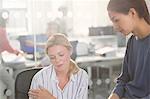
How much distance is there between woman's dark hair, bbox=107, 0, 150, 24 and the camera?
1446 millimetres

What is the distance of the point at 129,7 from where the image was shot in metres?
1.45

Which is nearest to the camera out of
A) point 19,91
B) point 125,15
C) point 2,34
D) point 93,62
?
point 125,15

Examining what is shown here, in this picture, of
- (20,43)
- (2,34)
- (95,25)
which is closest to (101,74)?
(95,25)

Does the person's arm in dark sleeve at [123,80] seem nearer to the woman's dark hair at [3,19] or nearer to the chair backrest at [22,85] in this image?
the chair backrest at [22,85]

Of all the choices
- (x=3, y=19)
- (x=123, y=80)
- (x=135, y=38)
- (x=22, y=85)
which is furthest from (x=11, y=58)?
(x=135, y=38)

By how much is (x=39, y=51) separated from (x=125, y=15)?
5.10 ft

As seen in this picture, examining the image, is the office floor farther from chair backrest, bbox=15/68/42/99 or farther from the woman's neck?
the woman's neck

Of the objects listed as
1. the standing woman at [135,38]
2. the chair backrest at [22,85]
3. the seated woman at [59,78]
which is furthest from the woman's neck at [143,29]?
the chair backrest at [22,85]

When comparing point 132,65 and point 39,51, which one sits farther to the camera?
point 39,51

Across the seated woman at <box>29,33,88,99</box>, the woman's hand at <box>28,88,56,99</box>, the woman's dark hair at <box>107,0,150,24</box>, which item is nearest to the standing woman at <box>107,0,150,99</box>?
the woman's dark hair at <box>107,0,150,24</box>

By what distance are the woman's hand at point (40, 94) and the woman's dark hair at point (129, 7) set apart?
2.33 ft

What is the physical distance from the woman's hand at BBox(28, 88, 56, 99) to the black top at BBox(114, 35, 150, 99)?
0.45 metres

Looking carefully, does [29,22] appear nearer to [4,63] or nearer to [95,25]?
[4,63]

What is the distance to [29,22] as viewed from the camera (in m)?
2.79
